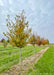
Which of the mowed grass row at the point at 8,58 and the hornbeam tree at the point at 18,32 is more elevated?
the hornbeam tree at the point at 18,32

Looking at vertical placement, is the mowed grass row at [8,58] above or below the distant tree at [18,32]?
below

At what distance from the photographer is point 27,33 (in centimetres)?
577

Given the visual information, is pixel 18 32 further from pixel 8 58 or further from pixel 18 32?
pixel 8 58

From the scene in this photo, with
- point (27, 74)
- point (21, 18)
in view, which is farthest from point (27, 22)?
point (27, 74)

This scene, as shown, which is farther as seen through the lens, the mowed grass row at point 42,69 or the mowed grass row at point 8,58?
the mowed grass row at point 8,58

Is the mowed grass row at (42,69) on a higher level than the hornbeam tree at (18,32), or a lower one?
lower

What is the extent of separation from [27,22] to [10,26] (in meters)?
1.40

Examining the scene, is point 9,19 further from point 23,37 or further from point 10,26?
point 23,37

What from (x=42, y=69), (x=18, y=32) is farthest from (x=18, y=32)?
(x=42, y=69)

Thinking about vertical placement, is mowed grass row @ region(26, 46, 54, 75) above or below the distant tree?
below

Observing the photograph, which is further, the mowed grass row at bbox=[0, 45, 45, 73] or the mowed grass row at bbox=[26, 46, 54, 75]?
the mowed grass row at bbox=[0, 45, 45, 73]

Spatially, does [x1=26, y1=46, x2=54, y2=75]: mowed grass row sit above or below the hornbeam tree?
below

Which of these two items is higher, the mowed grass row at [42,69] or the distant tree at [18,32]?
the distant tree at [18,32]

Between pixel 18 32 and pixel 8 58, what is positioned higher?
pixel 18 32
